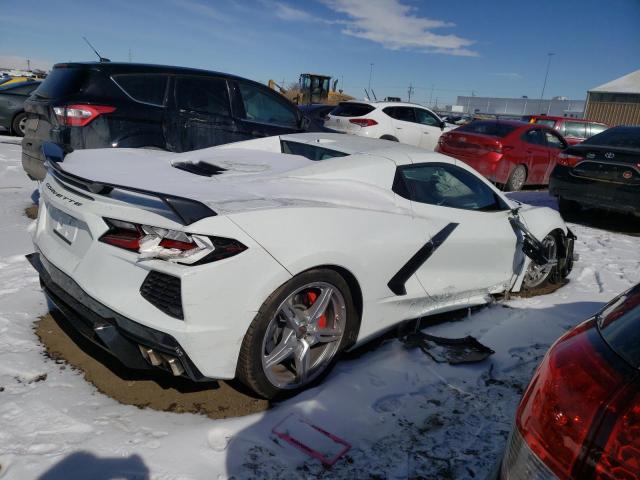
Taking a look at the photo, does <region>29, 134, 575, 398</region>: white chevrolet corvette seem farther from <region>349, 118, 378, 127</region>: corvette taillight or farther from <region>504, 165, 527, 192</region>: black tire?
<region>349, 118, 378, 127</region>: corvette taillight

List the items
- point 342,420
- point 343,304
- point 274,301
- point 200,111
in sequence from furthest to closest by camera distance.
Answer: point 200,111 → point 343,304 → point 342,420 → point 274,301

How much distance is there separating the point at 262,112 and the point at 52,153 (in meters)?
3.26

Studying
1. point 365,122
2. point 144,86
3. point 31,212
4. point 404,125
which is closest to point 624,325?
point 144,86

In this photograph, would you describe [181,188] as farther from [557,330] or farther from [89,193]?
[557,330]

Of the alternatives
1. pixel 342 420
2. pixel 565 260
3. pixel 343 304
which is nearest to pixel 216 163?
pixel 343 304

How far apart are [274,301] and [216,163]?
4.62ft

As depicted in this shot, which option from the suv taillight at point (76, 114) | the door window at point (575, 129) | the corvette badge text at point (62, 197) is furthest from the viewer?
the door window at point (575, 129)

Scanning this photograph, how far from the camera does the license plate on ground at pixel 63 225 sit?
8.22 ft

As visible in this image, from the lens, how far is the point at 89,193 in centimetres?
242

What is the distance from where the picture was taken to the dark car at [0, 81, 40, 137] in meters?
11.8

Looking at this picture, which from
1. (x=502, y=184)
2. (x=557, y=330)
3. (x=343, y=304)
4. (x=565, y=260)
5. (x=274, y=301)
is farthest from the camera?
(x=502, y=184)

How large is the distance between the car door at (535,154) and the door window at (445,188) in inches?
253

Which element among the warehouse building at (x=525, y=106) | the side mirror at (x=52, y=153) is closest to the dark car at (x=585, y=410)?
the side mirror at (x=52, y=153)

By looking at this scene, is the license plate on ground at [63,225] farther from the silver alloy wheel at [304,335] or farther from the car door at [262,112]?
the car door at [262,112]
